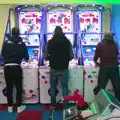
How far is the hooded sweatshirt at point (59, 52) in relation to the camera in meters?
4.29

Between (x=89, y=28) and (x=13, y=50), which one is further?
(x=89, y=28)

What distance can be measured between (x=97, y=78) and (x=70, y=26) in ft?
4.46

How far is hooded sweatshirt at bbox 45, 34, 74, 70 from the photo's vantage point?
169 inches

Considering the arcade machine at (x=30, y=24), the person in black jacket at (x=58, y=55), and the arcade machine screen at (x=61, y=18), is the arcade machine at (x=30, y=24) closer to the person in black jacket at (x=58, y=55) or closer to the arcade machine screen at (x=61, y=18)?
the arcade machine screen at (x=61, y=18)

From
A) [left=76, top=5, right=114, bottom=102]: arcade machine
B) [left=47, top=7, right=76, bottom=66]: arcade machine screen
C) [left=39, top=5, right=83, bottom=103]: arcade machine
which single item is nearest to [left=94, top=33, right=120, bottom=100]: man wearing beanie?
[left=39, top=5, right=83, bottom=103]: arcade machine

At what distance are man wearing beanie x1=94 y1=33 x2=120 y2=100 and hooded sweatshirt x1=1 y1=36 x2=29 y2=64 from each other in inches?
53.1

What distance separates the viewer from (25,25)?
545 cm

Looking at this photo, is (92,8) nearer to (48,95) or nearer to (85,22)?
(85,22)

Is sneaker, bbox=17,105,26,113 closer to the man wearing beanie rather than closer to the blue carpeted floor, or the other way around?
the blue carpeted floor

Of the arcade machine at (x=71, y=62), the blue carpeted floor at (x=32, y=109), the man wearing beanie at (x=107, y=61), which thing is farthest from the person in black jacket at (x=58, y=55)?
the man wearing beanie at (x=107, y=61)

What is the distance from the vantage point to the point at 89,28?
5.40m

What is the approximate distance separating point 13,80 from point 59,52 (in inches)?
37.9

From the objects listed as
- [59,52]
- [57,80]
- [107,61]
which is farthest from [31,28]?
[107,61]

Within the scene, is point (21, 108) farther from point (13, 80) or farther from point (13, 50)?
point (13, 50)
